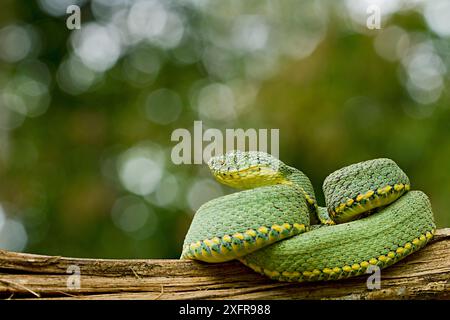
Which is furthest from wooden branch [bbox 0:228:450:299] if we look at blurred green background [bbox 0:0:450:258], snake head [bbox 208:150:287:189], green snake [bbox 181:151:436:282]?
blurred green background [bbox 0:0:450:258]

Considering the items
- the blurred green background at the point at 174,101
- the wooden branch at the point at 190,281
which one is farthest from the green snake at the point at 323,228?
the blurred green background at the point at 174,101

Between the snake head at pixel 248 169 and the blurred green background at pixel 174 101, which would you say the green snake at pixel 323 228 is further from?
the blurred green background at pixel 174 101

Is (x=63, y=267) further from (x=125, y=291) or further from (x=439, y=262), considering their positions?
(x=439, y=262)

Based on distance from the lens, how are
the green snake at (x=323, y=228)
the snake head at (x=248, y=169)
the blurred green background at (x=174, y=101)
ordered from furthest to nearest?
the blurred green background at (x=174, y=101) → the snake head at (x=248, y=169) → the green snake at (x=323, y=228)

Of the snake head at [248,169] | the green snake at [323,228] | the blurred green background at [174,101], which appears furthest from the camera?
the blurred green background at [174,101]

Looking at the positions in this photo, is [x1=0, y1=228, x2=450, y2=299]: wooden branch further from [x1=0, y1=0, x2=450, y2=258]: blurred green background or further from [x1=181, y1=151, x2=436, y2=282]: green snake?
[x1=0, y1=0, x2=450, y2=258]: blurred green background
